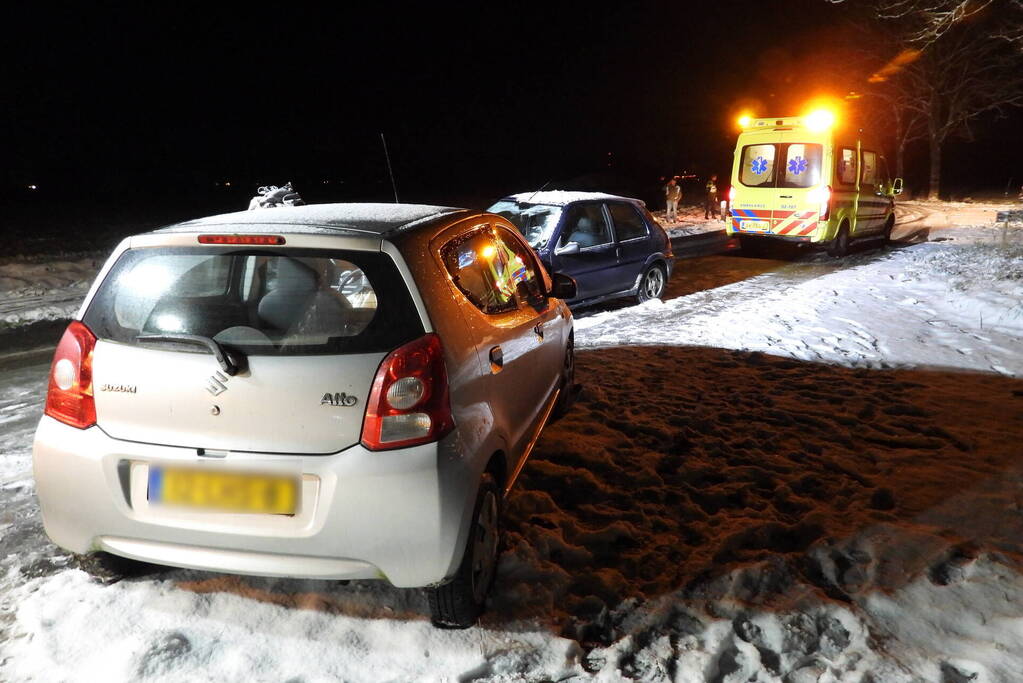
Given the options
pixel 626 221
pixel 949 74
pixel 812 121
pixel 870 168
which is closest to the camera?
pixel 626 221

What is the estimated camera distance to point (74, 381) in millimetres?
2811

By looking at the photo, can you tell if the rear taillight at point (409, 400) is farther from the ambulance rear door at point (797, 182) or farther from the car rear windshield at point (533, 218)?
the ambulance rear door at point (797, 182)

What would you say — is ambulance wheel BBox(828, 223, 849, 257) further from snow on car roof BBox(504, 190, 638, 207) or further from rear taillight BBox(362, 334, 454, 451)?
rear taillight BBox(362, 334, 454, 451)

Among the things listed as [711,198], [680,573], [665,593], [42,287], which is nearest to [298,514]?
[665,593]

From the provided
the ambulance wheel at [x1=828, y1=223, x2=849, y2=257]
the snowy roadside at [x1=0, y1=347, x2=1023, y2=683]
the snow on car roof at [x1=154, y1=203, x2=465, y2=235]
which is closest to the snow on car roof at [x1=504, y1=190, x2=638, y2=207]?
the snowy roadside at [x1=0, y1=347, x2=1023, y2=683]

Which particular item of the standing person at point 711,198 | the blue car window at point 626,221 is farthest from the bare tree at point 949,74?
the blue car window at point 626,221

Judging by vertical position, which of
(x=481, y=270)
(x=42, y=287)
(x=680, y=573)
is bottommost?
(x=680, y=573)

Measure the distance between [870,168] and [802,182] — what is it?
249 centimetres

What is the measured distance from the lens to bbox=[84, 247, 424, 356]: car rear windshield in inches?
106

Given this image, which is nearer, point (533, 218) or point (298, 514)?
point (298, 514)

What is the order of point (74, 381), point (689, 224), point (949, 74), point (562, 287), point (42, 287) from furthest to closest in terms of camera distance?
point (949, 74), point (689, 224), point (42, 287), point (562, 287), point (74, 381)

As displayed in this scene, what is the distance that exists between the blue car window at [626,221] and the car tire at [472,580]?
21.3ft

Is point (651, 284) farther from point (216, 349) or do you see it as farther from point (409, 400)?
point (216, 349)

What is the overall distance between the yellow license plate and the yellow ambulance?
12.7 metres
